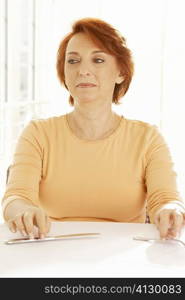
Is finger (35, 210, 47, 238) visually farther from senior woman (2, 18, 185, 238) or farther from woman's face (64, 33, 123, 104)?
woman's face (64, 33, 123, 104)

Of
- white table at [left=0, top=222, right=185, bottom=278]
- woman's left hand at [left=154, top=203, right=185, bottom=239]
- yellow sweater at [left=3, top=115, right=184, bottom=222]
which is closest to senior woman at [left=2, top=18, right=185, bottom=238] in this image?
yellow sweater at [left=3, top=115, right=184, bottom=222]

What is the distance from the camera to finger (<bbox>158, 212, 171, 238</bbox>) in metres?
1.18

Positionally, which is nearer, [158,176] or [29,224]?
[29,224]

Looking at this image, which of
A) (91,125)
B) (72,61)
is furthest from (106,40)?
(91,125)

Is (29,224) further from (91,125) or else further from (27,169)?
(91,125)

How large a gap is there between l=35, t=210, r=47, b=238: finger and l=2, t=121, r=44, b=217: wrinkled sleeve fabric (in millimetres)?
250

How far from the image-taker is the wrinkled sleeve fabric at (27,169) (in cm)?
148

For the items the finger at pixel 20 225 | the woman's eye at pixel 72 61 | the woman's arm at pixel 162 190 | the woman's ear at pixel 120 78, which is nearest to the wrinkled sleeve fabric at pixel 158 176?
the woman's arm at pixel 162 190

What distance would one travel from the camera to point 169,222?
123 centimetres

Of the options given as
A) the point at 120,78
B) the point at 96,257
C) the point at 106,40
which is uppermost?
the point at 106,40

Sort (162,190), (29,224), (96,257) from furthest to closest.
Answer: (162,190) → (29,224) → (96,257)

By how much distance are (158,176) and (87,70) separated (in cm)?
42

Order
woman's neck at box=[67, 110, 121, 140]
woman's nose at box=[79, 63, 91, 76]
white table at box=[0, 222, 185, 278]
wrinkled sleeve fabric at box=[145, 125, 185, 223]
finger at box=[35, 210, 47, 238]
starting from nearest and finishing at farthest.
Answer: white table at box=[0, 222, 185, 278] → finger at box=[35, 210, 47, 238] → wrinkled sleeve fabric at box=[145, 125, 185, 223] → woman's nose at box=[79, 63, 91, 76] → woman's neck at box=[67, 110, 121, 140]

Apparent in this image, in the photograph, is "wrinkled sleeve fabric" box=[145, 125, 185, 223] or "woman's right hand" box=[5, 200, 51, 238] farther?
"wrinkled sleeve fabric" box=[145, 125, 185, 223]
